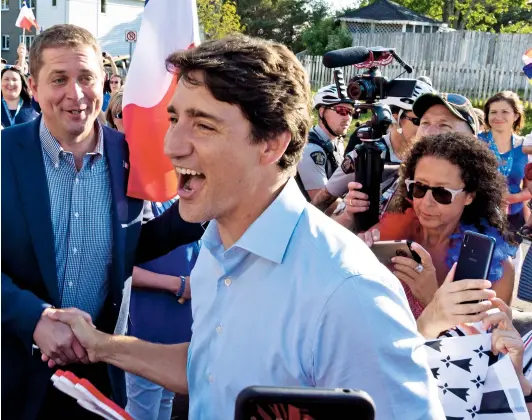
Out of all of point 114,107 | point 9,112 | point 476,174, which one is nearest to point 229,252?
point 476,174

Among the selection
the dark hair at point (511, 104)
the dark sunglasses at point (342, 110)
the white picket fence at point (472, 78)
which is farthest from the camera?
the white picket fence at point (472, 78)

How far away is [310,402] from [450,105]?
2.65 meters

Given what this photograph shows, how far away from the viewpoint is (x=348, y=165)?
323cm

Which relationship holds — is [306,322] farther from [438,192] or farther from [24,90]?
[24,90]

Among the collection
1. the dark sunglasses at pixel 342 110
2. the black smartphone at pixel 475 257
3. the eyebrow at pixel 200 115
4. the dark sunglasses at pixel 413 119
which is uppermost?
the dark sunglasses at pixel 342 110

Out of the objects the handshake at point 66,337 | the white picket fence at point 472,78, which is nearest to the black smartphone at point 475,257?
the handshake at point 66,337

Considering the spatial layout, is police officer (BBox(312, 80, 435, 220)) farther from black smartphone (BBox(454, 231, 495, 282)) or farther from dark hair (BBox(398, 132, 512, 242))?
black smartphone (BBox(454, 231, 495, 282))

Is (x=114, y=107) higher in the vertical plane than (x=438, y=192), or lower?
higher

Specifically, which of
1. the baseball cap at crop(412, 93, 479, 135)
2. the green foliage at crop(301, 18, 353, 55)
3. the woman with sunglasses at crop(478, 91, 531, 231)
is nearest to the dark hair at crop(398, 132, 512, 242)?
the baseball cap at crop(412, 93, 479, 135)

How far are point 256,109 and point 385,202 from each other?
1.62 m

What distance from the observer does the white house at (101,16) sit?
4178cm

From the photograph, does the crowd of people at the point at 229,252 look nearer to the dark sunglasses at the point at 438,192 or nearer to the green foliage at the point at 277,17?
the dark sunglasses at the point at 438,192

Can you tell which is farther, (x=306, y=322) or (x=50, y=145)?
(x=50, y=145)

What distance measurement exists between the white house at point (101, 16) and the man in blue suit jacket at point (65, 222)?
39981 millimetres
